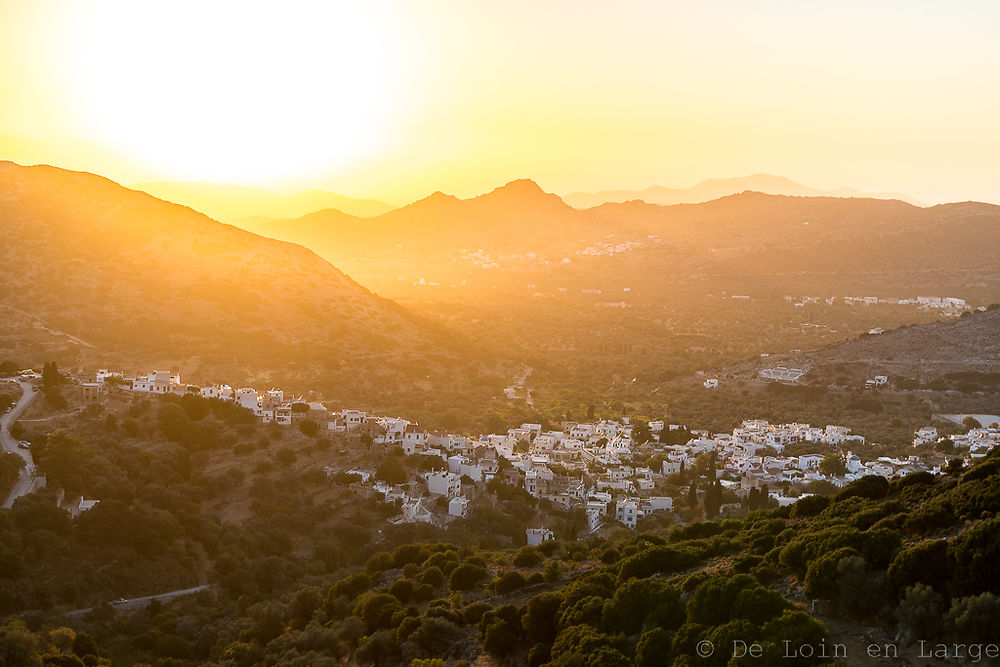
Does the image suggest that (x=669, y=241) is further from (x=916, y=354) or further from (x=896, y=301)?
(x=916, y=354)

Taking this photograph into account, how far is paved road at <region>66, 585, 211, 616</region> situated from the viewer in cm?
1934

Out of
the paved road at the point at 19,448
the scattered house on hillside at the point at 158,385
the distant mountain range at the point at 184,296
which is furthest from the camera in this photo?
the distant mountain range at the point at 184,296

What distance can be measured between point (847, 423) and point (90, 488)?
35533 mm

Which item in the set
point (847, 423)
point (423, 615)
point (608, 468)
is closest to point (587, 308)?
point (847, 423)

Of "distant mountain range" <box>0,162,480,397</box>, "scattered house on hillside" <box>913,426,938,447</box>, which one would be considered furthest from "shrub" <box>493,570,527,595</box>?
"distant mountain range" <box>0,162,480,397</box>

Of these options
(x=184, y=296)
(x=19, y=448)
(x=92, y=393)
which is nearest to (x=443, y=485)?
(x=92, y=393)

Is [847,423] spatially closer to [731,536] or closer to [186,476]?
[731,536]

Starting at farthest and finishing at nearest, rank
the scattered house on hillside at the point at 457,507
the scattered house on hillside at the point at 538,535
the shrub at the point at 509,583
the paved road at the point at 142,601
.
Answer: the scattered house on hillside at the point at 457,507, the scattered house on hillside at the point at 538,535, the paved road at the point at 142,601, the shrub at the point at 509,583

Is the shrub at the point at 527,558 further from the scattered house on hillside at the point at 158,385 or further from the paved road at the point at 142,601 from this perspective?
the scattered house on hillside at the point at 158,385

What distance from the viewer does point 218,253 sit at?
59.9 metres

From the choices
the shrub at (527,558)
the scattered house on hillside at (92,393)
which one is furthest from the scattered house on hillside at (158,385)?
the shrub at (527,558)

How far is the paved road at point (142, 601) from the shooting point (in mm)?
19339

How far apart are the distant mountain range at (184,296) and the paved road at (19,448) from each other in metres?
12.6

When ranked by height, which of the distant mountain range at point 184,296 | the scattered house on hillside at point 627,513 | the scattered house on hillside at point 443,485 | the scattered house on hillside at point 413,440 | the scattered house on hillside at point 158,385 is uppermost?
the distant mountain range at point 184,296
